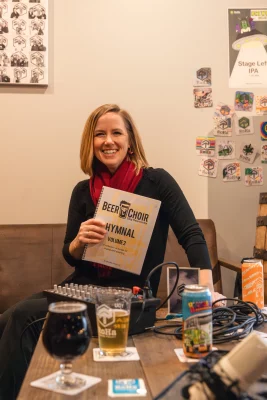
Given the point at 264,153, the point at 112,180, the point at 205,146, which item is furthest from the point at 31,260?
the point at 264,153

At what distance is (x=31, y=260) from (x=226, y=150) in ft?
3.92

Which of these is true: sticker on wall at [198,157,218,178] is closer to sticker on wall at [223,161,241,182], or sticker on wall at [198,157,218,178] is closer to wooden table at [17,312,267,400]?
sticker on wall at [223,161,241,182]

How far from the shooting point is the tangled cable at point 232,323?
1063mm

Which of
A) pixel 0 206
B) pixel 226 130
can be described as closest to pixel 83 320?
pixel 0 206

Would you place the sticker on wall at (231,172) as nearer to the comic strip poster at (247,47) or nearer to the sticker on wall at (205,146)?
the sticker on wall at (205,146)

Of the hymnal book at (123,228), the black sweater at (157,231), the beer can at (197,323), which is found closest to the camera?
the beer can at (197,323)

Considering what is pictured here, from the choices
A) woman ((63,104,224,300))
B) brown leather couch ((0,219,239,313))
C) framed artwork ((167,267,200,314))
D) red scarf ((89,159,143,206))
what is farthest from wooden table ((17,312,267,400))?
brown leather couch ((0,219,239,313))

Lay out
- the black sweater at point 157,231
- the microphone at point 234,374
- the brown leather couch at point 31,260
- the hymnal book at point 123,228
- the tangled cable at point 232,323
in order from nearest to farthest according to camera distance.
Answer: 1. the microphone at point 234,374
2. the tangled cable at point 232,323
3. the hymnal book at point 123,228
4. the black sweater at point 157,231
5. the brown leather couch at point 31,260

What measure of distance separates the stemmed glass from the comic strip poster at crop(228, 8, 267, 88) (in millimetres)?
2037

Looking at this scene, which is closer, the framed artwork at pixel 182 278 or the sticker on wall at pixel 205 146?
the framed artwork at pixel 182 278

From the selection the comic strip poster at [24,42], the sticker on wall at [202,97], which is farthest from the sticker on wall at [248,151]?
the comic strip poster at [24,42]

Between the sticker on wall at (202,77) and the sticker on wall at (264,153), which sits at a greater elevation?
the sticker on wall at (202,77)

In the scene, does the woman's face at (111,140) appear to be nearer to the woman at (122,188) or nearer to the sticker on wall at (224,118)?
the woman at (122,188)

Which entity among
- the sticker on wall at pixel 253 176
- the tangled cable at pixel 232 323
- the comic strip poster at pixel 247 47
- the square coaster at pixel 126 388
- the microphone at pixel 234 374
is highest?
the comic strip poster at pixel 247 47
